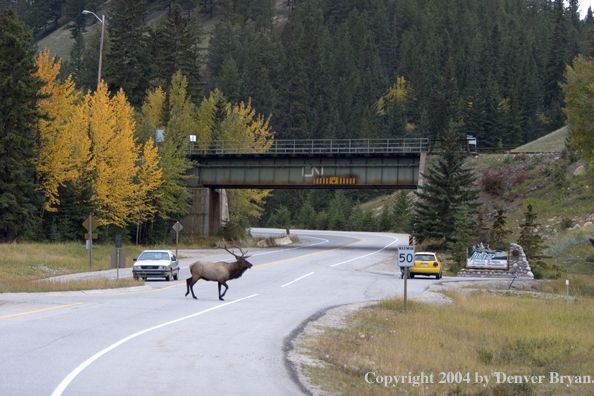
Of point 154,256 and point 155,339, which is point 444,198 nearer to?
point 154,256

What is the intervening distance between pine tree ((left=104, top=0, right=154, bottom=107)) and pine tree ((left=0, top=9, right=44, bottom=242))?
38.9m

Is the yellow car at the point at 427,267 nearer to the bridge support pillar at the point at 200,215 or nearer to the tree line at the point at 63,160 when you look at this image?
the tree line at the point at 63,160

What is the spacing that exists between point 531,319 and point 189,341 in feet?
42.7

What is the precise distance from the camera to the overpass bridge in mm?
61375

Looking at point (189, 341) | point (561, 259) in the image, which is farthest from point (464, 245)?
point (189, 341)

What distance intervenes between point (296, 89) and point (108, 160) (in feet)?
276

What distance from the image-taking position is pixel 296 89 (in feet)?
443

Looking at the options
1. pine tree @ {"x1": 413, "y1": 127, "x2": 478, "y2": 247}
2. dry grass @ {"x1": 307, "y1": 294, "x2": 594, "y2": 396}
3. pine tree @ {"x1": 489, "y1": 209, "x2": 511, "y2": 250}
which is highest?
pine tree @ {"x1": 413, "y1": 127, "x2": 478, "y2": 247}

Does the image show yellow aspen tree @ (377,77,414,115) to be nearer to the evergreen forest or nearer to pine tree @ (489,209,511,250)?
the evergreen forest

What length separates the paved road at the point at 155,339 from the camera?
10133 mm

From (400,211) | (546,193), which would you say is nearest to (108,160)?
(546,193)

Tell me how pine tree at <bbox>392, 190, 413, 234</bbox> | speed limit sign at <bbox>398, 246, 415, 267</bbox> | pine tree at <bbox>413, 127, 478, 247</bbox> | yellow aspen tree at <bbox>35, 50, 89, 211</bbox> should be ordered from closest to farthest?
speed limit sign at <bbox>398, 246, 415, 267</bbox> < yellow aspen tree at <bbox>35, 50, 89, 211</bbox> < pine tree at <bbox>413, 127, 478, 247</bbox> < pine tree at <bbox>392, 190, 413, 234</bbox>

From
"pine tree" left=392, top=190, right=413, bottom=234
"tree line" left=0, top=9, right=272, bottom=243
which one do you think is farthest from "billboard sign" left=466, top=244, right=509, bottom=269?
"pine tree" left=392, top=190, right=413, bottom=234

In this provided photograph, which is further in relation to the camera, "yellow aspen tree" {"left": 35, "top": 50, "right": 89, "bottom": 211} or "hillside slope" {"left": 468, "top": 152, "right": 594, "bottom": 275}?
"yellow aspen tree" {"left": 35, "top": 50, "right": 89, "bottom": 211}
